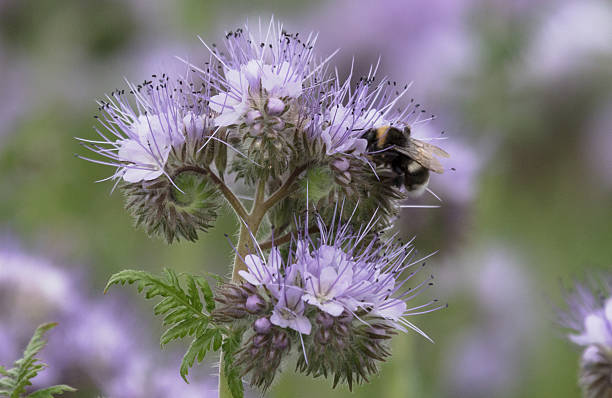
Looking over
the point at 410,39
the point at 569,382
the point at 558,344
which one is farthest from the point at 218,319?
the point at 410,39

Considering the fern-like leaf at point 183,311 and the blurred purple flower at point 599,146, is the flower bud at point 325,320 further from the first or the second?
the blurred purple flower at point 599,146

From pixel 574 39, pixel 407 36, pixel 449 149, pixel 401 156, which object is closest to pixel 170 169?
pixel 401 156

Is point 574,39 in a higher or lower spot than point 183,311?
higher

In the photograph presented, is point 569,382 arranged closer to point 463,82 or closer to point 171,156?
point 463,82

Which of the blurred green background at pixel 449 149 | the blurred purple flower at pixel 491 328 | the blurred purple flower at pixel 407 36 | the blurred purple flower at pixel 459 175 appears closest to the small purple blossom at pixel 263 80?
the blurred green background at pixel 449 149

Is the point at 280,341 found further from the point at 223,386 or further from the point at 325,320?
the point at 223,386

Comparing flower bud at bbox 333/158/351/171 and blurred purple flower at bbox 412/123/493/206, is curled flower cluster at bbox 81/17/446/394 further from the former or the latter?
blurred purple flower at bbox 412/123/493/206

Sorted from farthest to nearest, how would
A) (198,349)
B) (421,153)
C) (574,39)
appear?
(574,39)
(421,153)
(198,349)
